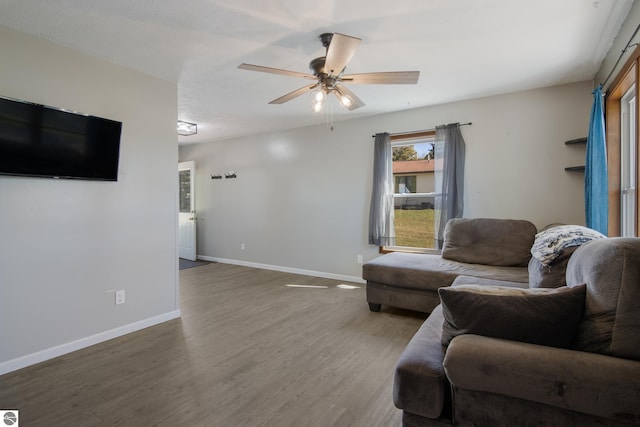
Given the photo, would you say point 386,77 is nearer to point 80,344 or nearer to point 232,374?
point 232,374

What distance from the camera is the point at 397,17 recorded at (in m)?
2.15

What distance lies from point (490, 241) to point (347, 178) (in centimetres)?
218

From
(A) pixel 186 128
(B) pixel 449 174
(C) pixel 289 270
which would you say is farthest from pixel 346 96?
(C) pixel 289 270

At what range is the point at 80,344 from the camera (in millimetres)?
2631

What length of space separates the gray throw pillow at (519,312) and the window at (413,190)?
2999 millimetres

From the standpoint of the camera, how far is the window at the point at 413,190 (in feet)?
14.0

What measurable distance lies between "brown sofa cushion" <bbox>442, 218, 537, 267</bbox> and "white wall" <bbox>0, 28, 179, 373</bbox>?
315 centimetres

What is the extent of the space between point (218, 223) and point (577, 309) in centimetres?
602

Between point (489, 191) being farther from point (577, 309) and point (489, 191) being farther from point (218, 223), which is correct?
point (218, 223)

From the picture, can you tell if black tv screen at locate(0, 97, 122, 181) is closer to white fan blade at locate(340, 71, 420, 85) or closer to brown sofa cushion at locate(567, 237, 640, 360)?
white fan blade at locate(340, 71, 420, 85)

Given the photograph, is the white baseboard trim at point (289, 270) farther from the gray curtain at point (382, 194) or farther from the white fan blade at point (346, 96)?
the white fan blade at point (346, 96)

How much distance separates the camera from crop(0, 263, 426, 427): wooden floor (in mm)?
1780

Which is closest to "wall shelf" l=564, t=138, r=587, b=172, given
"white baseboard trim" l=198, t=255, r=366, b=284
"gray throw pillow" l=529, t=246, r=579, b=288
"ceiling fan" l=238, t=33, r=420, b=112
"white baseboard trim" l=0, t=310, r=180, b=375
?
"gray throw pillow" l=529, t=246, r=579, b=288

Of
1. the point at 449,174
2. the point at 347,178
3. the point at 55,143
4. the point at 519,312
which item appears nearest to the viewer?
the point at 519,312
